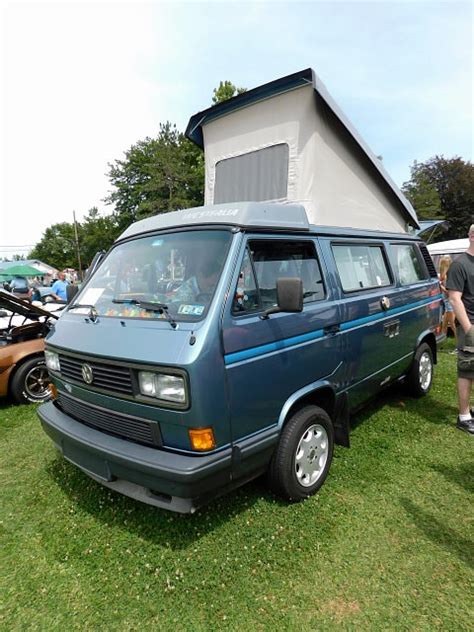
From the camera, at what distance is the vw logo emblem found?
2651mm

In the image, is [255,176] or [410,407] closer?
[410,407]

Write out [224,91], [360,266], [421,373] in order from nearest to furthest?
1. [360,266]
2. [421,373]
3. [224,91]

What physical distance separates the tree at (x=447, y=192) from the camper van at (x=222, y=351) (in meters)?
30.3

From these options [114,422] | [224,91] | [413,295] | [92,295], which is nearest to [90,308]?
[92,295]

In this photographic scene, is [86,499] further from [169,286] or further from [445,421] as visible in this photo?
[445,421]

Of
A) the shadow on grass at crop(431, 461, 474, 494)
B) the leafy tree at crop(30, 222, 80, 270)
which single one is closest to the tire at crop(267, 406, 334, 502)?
the shadow on grass at crop(431, 461, 474, 494)

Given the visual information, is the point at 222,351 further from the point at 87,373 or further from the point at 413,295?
the point at 413,295

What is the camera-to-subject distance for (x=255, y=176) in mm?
5008

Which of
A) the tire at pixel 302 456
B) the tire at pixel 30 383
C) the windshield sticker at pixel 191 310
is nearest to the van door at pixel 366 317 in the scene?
the tire at pixel 302 456

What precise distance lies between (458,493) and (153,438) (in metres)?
2.57

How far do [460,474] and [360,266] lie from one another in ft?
6.98

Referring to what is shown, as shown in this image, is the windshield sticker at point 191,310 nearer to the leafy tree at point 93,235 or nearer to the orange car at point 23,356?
the orange car at point 23,356

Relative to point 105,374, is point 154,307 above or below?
above

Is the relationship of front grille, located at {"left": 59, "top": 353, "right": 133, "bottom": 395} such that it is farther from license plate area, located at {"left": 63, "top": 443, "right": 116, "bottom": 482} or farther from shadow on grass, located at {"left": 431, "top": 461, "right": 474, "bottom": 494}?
shadow on grass, located at {"left": 431, "top": 461, "right": 474, "bottom": 494}
